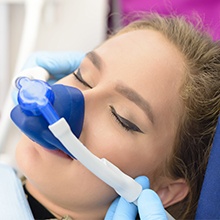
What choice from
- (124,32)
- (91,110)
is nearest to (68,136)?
(91,110)

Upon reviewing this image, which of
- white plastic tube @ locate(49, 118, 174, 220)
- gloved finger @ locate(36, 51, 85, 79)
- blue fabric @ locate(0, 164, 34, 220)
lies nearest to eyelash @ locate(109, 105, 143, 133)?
white plastic tube @ locate(49, 118, 174, 220)

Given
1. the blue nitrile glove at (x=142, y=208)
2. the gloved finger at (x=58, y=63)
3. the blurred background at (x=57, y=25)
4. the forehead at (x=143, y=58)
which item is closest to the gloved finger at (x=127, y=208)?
the blue nitrile glove at (x=142, y=208)

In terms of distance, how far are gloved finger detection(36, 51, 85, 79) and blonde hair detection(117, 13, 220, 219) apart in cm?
35

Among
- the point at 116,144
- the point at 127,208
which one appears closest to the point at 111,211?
the point at 127,208

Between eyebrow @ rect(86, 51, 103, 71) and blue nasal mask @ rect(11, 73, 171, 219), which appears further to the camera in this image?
eyebrow @ rect(86, 51, 103, 71)

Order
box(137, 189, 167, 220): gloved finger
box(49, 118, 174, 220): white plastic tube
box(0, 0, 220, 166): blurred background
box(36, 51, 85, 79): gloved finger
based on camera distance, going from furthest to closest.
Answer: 1. box(0, 0, 220, 166): blurred background
2. box(36, 51, 85, 79): gloved finger
3. box(137, 189, 167, 220): gloved finger
4. box(49, 118, 174, 220): white plastic tube

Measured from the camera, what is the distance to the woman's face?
3.40ft

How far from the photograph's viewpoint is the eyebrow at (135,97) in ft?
3.45

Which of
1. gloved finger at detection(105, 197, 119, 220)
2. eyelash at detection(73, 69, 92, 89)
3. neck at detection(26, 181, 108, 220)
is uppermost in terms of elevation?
eyelash at detection(73, 69, 92, 89)

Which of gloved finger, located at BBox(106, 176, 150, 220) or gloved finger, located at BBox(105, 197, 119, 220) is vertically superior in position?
gloved finger, located at BBox(106, 176, 150, 220)

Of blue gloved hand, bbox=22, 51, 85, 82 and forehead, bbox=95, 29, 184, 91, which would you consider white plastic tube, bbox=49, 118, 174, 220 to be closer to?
forehead, bbox=95, 29, 184, 91

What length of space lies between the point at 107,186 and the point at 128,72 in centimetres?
26

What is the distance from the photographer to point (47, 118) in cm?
88

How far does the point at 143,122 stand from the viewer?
1055 mm
